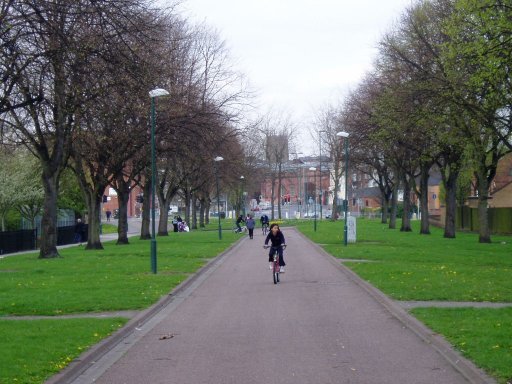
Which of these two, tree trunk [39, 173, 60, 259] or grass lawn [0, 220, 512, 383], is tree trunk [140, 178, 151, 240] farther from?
tree trunk [39, 173, 60, 259]

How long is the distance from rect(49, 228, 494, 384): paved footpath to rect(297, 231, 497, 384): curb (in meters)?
0.02

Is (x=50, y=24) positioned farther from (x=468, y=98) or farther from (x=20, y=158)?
(x=20, y=158)

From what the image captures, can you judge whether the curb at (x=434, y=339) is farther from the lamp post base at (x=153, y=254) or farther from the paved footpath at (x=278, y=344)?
the lamp post base at (x=153, y=254)

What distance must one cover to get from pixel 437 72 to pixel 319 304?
19.7m

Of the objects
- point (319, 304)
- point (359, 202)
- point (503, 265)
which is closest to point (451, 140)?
point (503, 265)

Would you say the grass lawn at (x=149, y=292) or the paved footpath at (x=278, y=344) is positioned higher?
the grass lawn at (x=149, y=292)

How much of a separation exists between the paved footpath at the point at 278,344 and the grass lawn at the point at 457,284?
327 mm

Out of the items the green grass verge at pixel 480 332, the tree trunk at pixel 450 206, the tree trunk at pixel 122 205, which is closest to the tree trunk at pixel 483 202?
the tree trunk at pixel 450 206

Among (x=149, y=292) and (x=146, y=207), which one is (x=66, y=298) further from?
(x=146, y=207)

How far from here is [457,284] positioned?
1905cm

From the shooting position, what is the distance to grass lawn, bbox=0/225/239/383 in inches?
389

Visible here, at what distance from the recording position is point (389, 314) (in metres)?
14.7

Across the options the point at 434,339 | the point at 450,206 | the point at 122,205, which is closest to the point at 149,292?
the point at 434,339

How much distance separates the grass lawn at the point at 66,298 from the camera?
988cm
